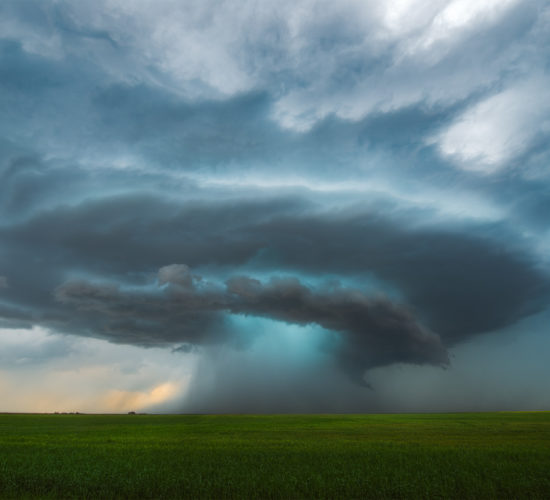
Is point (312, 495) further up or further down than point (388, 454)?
further down

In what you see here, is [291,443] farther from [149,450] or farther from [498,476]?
[498,476]

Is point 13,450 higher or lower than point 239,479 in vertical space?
higher

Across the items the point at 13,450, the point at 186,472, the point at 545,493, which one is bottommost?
the point at 545,493

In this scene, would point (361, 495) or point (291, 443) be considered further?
point (291, 443)

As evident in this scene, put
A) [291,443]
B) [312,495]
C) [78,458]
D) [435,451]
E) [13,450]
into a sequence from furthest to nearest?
[291,443], [13,450], [435,451], [78,458], [312,495]

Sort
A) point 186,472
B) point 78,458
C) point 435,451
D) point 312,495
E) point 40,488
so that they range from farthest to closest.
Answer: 1. point 435,451
2. point 78,458
3. point 186,472
4. point 40,488
5. point 312,495

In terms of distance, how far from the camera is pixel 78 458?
1248 inches

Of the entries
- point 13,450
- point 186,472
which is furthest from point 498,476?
point 13,450

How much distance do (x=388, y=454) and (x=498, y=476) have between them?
29.4 ft

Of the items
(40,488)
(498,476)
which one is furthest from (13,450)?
(498,476)

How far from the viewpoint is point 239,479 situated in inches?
977

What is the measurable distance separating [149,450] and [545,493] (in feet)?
90.8

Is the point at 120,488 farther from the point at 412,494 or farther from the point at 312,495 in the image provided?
the point at 412,494

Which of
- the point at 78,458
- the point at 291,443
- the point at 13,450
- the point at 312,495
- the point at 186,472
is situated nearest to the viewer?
the point at 312,495
